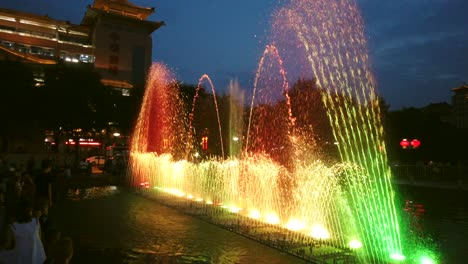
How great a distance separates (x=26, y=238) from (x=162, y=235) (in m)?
5.96

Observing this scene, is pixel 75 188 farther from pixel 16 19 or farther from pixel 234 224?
pixel 16 19

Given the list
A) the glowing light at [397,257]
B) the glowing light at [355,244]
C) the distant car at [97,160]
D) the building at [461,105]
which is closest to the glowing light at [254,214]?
the glowing light at [355,244]

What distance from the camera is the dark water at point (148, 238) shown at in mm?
8453

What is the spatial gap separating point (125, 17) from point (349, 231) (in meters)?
60.3

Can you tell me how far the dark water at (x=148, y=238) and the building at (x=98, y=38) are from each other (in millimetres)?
47191

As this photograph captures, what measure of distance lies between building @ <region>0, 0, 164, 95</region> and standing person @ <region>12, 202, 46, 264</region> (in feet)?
183

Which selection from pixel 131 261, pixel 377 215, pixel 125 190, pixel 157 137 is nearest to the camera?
pixel 131 261

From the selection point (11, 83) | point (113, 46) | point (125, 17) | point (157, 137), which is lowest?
point (157, 137)

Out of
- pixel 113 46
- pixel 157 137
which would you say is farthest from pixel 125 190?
pixel 113 46

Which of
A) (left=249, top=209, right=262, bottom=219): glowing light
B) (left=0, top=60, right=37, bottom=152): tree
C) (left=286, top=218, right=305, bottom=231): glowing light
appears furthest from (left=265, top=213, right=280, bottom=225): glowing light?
(left=0, top=60, right=37, bottom=152): tree

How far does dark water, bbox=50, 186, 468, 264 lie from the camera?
8523 mm

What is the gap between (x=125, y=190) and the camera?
21.4m

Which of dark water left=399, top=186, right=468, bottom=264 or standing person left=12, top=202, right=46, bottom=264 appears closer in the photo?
standing person left=12, top=202, right=46, bottom=264

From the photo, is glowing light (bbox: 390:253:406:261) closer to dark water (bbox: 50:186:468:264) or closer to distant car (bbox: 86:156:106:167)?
dark water (bbox: 50:186:468:264)
